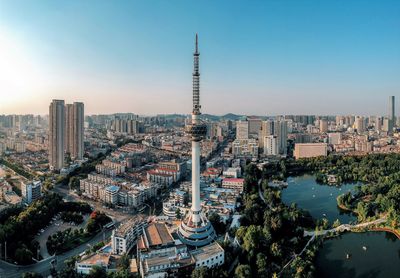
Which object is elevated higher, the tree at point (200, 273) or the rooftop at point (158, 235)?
the rooftop at point (158, 235)

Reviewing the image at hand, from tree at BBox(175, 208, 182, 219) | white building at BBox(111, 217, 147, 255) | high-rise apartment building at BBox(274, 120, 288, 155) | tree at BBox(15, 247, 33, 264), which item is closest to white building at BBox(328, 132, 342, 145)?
high-rise apartment building at BBox(274, 120, 288, 155)

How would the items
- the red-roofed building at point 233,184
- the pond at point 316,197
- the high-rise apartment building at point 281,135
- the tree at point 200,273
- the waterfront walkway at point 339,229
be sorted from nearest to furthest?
the tree at point 200,273 < the waterfront walkway at point 339,229 < the pond at point 316,197 < the red-roofed building at point 233,184 < the high-rise apartment building at point 281,135

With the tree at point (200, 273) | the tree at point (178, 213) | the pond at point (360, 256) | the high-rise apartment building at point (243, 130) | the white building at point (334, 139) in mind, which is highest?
the high-rise apartment building at point (243, 130)

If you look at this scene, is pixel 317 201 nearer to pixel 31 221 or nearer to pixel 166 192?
pixel 166 192

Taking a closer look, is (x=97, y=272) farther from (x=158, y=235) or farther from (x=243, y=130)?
(x=243, y=130)

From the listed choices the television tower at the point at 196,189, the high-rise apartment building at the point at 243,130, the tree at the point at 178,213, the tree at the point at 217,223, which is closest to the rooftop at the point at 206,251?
the television tower at the point at 196,189

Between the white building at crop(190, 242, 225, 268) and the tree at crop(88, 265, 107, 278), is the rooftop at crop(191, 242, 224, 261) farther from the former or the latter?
the tree at crop(88, 265, 107, 278)

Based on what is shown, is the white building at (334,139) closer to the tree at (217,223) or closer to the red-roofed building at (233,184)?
the red-roofed building at (233,184)

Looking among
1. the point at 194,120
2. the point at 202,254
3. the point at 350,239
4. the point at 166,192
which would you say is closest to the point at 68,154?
the point at 166,192
